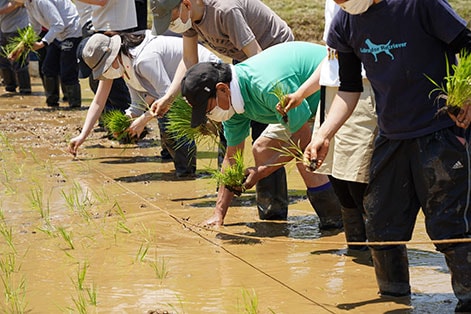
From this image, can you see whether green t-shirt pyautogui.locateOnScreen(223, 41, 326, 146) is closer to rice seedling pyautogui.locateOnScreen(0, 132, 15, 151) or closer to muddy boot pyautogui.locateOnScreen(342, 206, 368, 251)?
muddy boot pyautogui.locateOnScreen(342, 206, 368, 251)

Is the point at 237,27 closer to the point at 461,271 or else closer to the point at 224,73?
the point at 224,73

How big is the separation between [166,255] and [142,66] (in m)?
2.33

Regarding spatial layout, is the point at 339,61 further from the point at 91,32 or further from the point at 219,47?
the point at 91,32

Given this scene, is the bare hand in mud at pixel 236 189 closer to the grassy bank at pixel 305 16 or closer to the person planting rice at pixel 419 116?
the person planting rice at pixel 419 116

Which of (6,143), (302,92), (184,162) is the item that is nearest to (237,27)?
(302,92)

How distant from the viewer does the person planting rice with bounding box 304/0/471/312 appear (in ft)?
12.6

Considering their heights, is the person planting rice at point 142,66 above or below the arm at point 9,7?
below

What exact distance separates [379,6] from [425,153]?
63cm

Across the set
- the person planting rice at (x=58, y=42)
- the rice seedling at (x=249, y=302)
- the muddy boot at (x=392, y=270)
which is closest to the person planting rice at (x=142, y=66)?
the rice seedling at (x=249, y=302)

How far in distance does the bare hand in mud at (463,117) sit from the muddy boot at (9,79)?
10.8m

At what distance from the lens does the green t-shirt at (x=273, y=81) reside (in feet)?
17.1

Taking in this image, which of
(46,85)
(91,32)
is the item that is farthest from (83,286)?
(46,85)

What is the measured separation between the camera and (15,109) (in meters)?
12.2

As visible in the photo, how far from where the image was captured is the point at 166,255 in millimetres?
5207
